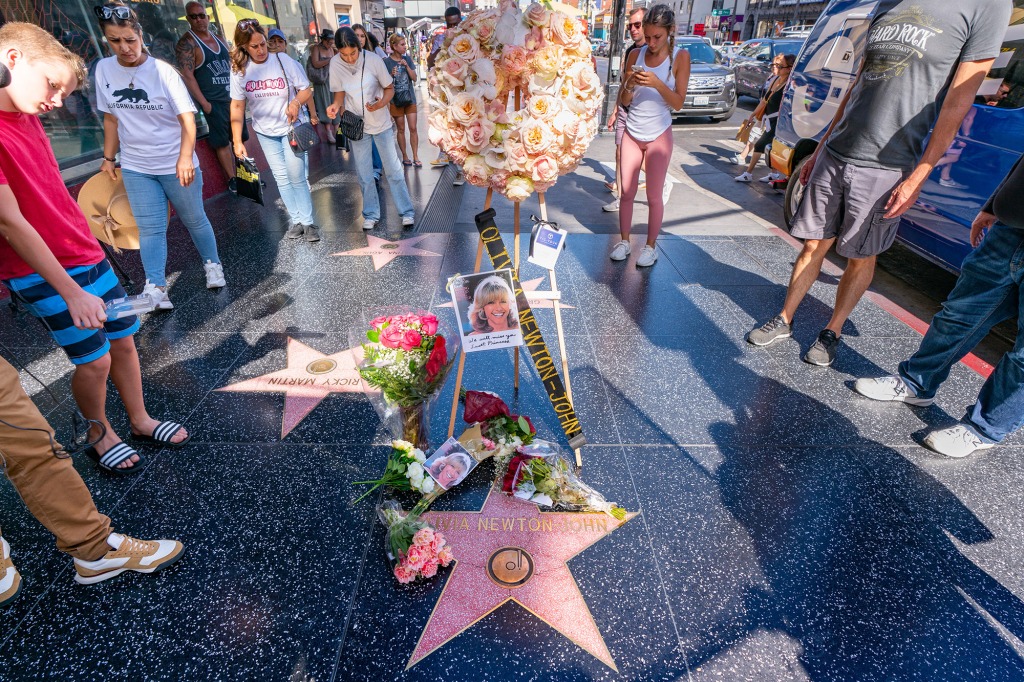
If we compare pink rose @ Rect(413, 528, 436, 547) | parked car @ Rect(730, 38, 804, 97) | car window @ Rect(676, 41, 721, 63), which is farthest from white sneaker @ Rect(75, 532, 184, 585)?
parked car @ Rect(730, 38, 804, 97)

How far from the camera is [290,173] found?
4.96 metres

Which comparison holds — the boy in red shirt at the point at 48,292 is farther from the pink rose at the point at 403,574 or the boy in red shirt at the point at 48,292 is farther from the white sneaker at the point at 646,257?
the white sneaker at the point at 646,257

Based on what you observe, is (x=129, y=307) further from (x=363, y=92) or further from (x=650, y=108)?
(x=650, y=108)

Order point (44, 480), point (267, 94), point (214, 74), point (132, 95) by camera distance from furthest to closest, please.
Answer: point (214, 74), point (267, 94), point (132, 95), point (44, 480)

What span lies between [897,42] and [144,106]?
429 centimetres

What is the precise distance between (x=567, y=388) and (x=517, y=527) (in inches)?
25.3

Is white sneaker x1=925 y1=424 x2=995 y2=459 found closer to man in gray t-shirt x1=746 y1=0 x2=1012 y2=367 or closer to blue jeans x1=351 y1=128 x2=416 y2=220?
man in gray t-shirt x1=746 y1=0 x2=1012 y2=367

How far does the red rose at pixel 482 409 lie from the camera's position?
2.58 metres

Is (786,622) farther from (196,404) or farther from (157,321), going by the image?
(157,321)

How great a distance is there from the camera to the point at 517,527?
219 cm

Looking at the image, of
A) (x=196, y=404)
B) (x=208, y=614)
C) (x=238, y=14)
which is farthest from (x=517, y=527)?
(x=238, y=14)

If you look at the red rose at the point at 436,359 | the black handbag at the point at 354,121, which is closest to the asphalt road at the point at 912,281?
the red rose at the point at 436,359

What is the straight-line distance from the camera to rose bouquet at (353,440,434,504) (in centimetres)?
228

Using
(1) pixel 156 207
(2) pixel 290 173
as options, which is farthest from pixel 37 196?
(2) pixel 290 173
